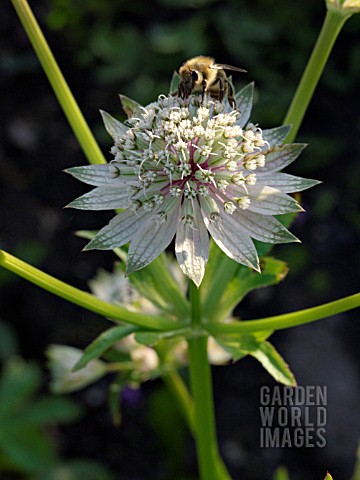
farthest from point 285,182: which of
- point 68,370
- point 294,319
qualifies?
point 68,370

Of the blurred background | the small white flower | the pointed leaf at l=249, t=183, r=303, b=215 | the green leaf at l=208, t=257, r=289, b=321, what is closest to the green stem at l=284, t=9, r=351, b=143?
the pointed leaf at l=249, t=183, r=303, b=215

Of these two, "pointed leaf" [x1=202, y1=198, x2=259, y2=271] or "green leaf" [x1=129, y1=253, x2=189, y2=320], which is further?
"green leaf" [x1=129, y1=253, x2=189, y2=320]

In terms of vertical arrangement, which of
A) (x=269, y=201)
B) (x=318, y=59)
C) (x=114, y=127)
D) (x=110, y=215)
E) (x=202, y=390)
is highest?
(x=110, y=215)

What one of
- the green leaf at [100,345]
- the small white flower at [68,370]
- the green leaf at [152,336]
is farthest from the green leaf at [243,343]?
the small white flower at [68,370]

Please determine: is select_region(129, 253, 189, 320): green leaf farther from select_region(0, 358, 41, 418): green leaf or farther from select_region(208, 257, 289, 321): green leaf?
A: select_region(0, 358, 41, 418): green leaf

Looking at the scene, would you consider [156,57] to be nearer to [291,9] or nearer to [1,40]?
[291,9]

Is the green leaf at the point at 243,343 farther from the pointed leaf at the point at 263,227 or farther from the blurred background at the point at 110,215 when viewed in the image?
the blurred background at the point at 110,215

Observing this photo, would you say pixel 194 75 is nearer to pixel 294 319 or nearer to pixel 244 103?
pixel 244 103
